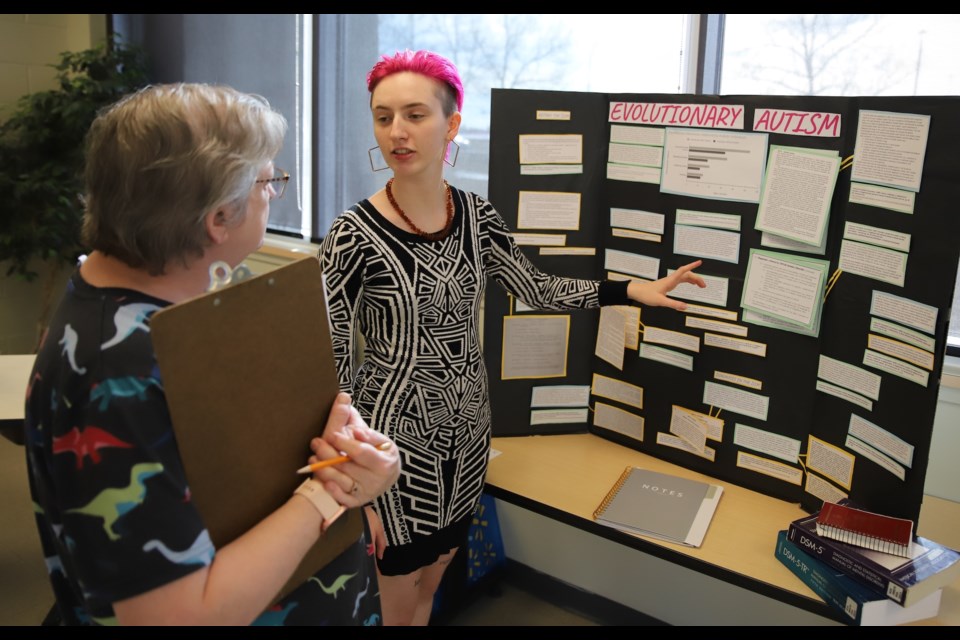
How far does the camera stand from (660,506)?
1.89 metres

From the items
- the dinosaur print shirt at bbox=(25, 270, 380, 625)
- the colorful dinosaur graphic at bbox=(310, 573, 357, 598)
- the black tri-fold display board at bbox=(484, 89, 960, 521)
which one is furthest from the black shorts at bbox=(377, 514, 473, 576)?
the dinosaur print shirt at bbox=(25, 270, 380, 625)

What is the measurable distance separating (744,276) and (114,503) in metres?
1.52

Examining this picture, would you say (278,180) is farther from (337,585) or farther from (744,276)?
(744,276)

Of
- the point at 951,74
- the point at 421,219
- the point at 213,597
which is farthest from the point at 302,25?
the point at 213,597

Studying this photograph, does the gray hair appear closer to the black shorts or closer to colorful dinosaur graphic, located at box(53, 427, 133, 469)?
colorful dinosaur graphic, located at box(53, 427, 133, 469)

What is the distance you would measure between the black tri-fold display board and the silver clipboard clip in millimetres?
1209

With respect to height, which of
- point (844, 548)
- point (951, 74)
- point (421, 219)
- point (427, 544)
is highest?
point (951, 74)

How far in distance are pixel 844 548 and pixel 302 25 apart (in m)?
3.18

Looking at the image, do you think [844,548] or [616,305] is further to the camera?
[616,305]

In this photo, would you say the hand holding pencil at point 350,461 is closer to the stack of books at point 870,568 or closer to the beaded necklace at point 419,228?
the beaded necklace at point 419,228

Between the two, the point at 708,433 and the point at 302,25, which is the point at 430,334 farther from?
the point at 302,25

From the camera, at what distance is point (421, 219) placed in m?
1.74

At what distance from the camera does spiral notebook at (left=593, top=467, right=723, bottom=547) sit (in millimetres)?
1790

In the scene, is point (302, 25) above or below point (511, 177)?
above
